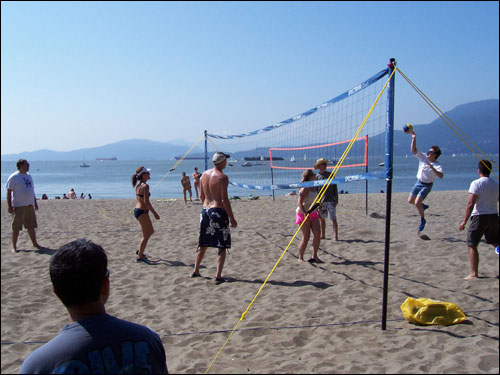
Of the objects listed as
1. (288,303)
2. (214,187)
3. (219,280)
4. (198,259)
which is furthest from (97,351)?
(198,259)

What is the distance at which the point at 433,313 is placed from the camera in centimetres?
354

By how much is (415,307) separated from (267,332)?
1.40 m

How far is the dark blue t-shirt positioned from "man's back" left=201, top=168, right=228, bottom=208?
340 centimetres

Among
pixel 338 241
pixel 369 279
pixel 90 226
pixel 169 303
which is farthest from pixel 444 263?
pixel 90 226

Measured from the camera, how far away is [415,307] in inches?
143

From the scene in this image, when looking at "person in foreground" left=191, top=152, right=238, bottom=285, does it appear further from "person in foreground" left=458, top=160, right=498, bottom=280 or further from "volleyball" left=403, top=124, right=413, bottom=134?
→ "person in foreground" left=458, top=160, right=498, bottom=280

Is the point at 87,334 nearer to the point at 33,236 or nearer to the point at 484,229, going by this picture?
the point at 484,229

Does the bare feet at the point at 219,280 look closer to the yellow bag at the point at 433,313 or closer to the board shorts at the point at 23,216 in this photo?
the yellow bag at the point at 433,313

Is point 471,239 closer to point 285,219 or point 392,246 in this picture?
point 392,246

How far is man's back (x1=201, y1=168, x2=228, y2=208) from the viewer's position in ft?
15.3

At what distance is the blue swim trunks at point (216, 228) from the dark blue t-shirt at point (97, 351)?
3.44 meters

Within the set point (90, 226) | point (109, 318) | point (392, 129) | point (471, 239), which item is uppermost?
point (392, 129)

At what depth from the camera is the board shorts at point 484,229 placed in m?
4.50

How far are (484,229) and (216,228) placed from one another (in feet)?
10.3
